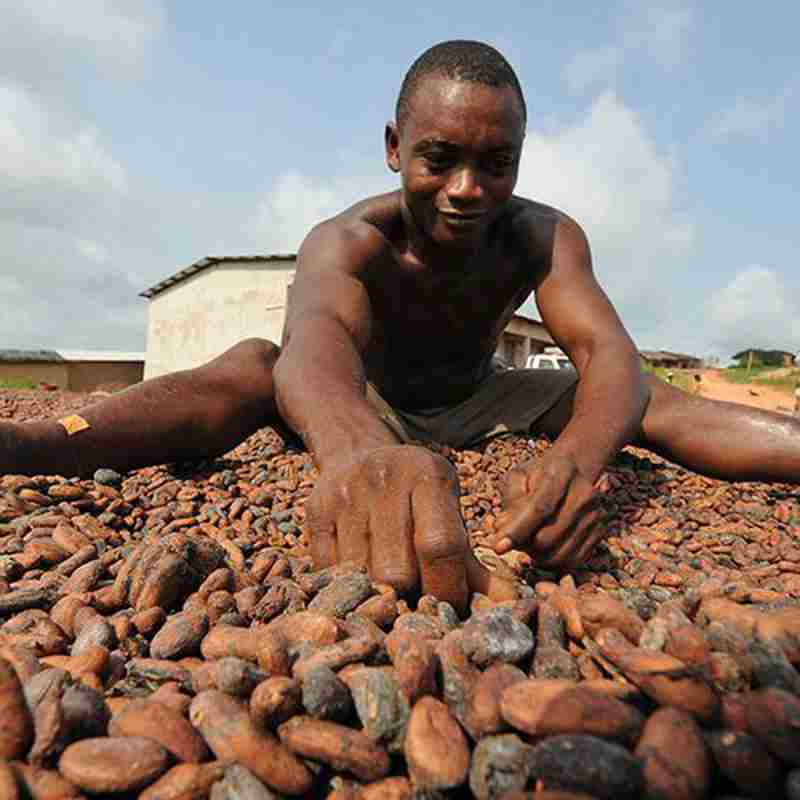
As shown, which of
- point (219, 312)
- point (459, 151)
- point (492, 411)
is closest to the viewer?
point (459, 151)

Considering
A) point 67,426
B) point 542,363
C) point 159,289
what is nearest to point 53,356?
point 159,289

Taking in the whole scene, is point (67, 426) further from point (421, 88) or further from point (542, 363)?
point (542, 363)

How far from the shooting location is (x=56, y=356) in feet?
51.5

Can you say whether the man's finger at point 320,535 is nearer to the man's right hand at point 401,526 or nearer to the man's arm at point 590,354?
the man's right hand at point 401,526

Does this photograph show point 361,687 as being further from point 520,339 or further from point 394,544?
point 520,339

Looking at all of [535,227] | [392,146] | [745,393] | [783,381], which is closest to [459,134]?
[392,146]

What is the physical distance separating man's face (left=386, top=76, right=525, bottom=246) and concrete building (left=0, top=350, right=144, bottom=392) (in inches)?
493

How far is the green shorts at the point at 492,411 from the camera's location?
2.80 metres

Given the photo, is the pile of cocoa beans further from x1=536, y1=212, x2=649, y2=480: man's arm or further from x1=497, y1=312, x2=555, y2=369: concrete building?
x1=497, y1=312, x2=555, y2=369: concrete building

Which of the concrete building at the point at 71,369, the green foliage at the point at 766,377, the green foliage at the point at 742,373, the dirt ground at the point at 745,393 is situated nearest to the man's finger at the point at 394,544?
the concrete building at the point at 71,369

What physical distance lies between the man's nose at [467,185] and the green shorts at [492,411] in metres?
0.88

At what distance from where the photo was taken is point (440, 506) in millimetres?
1202

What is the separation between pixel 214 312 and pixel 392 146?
40.7 feet

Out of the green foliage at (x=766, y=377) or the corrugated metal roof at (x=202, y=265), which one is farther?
the green foliage at (x=766, y=377)
